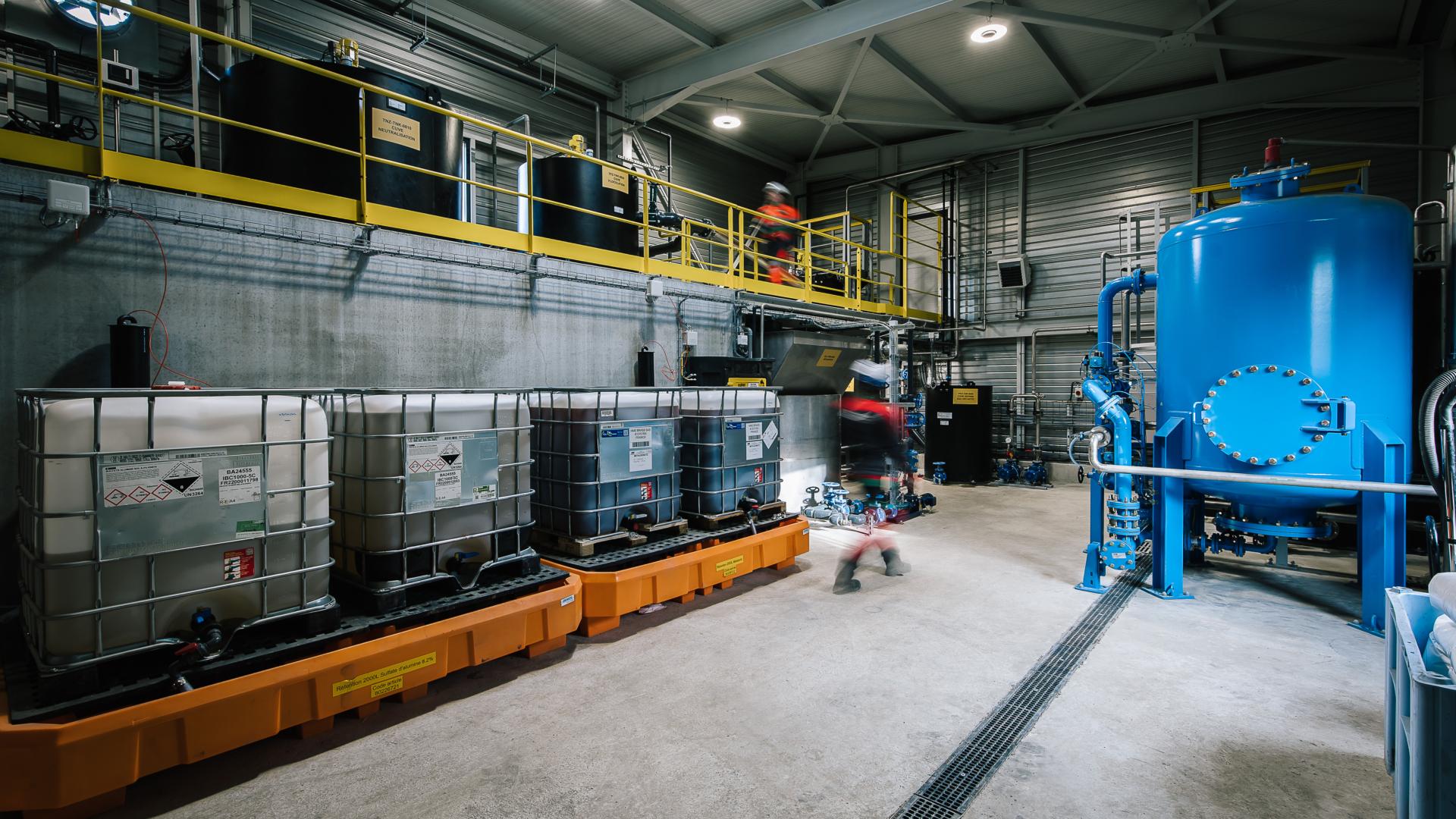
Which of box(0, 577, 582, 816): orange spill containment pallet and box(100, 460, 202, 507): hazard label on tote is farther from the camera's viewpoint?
box(100, 460, 202, 507): hazard label on tote

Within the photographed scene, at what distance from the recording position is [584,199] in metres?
7.86

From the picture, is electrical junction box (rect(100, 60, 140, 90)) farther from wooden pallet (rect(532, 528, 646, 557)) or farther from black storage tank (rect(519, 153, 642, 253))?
wooden pallet (rect(532, 528, 646, 557))

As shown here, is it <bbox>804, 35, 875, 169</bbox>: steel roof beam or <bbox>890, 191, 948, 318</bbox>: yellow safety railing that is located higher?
<bbox>804, 35, 875, 169</bbox>: steel roof beam

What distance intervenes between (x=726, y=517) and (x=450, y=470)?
8.37ft

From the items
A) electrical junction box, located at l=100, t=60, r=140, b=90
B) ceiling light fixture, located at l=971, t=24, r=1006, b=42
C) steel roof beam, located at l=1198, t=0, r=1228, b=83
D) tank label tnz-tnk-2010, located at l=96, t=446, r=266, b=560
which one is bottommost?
tank label tnz-tnk-2010, located at l=96, t=446, r=266, b=560

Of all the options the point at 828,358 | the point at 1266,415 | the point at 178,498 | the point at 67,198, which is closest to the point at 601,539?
the point at 178,498

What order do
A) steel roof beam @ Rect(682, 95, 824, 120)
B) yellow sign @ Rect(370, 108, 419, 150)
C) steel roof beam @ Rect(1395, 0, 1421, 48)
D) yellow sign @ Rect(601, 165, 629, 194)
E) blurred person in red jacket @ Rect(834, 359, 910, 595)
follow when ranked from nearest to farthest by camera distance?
yellow sign @ Rect(370, 108, 419, 150) → blurred person in red jacket @ Rect(834, 359, 910, 595) → yellow sign @ Rect(601, 165, 629, 194) → steel roof beam @ Rect(1395, 0, 1421, 48) → steel roof beam @ Rect(682, 95, 824, 120)

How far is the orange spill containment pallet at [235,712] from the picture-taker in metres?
2.26

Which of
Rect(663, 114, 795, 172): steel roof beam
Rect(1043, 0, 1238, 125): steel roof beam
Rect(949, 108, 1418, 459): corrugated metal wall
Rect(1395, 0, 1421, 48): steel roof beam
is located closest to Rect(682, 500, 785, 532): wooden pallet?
Rect(949, 108, 1418, 459): corrugated metal wall

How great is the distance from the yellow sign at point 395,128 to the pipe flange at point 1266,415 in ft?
25.2

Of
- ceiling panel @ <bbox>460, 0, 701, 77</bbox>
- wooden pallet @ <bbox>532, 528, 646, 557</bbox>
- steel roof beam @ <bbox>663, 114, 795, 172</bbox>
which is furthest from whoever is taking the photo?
steel roof beam @ <bbox>663, 114, 795, 172</bbox>

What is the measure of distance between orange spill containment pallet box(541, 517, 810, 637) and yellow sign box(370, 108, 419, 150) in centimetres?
444

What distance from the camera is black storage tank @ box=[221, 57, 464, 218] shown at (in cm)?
577

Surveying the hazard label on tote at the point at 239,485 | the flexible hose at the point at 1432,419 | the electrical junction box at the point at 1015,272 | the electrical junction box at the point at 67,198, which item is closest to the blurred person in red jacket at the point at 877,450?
the flexible hose at the point at 1432,419
